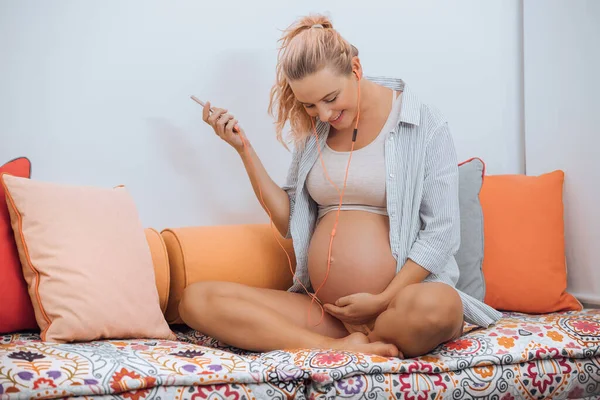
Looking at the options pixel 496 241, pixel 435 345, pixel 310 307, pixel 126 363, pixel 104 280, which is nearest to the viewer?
pixel 126 363

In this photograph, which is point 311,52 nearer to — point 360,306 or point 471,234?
point 360,306

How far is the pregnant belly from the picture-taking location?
1.84 m

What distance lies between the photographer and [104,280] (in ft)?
5.84

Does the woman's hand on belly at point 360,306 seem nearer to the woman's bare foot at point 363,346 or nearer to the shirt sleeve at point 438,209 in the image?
the woman's bare foot at point 363,346

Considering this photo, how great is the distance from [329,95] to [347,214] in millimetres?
347

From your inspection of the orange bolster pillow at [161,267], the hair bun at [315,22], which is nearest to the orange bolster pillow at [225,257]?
the orange bolster pillow at [161,267]

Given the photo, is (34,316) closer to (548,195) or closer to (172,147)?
(172,147)

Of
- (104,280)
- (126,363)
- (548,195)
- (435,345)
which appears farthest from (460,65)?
(126,363)

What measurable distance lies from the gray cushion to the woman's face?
559 mm

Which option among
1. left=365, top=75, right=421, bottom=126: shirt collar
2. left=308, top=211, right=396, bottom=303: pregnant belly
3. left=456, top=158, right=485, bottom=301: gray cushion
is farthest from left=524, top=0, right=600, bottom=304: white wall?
left=308, top=211, right=396, bottom=303: pregnant belly

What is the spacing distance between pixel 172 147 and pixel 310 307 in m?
0.76

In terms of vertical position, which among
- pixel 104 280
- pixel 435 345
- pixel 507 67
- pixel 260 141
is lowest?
pixel 435 345

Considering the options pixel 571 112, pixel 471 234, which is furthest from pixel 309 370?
pixel 571 112

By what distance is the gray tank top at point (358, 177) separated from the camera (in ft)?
6.32
